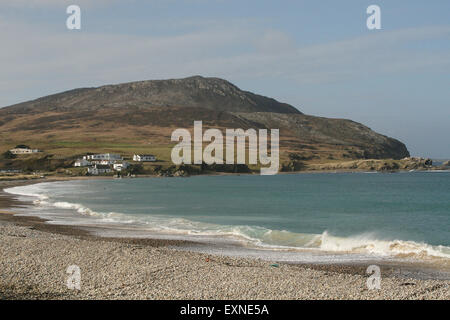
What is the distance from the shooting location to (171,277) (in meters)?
19.1

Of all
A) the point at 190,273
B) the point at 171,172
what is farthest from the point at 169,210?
the point at 171,172

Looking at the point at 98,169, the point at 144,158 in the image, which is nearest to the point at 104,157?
the point at 144,158

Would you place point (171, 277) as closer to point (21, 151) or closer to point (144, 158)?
point (144, 158)

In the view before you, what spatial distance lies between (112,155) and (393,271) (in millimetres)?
150605

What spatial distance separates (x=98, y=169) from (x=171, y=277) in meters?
138

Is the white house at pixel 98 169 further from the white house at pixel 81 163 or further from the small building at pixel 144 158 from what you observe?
the small building at pixel 144 158

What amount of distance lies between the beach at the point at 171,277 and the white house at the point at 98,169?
125536mm

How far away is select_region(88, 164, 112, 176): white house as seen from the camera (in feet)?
488

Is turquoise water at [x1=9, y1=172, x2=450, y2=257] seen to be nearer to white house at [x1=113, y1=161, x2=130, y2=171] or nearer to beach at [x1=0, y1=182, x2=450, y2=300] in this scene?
beach at [x1=0, y1=182, x2=450, y2=300]

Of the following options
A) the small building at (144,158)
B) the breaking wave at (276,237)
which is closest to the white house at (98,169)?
the small building at (144,158)

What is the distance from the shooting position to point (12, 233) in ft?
101

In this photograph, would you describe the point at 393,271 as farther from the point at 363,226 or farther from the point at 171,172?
the point at 171,172

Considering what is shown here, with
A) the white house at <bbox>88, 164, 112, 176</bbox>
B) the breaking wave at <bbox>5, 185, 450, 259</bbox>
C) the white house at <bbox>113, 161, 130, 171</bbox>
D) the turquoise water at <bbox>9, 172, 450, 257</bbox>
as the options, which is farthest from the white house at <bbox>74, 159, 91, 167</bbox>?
the breaking wave at <bbox>5, 185, 450, 259</bbox>
